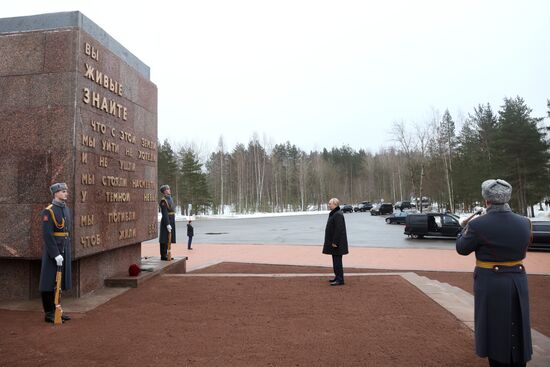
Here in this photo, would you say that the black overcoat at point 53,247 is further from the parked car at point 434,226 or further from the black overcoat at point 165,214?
the parked car at point 434,226

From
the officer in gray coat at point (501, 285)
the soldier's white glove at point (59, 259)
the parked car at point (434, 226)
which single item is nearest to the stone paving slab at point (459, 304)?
the officer in gray coat at point (501, 285)

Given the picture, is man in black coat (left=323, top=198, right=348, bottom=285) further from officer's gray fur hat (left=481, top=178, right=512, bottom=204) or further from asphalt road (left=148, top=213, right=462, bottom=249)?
asphalt road (left=148, top=213, right=462, bottom=249)

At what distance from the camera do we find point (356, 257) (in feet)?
45.1

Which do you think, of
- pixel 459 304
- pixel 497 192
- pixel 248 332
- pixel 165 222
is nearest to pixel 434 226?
pixel 165 222

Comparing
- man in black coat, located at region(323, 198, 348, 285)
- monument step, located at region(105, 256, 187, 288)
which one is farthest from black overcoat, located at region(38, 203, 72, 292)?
man in black coat, located at region(323, 198, 348, 285)

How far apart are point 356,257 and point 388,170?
250ft

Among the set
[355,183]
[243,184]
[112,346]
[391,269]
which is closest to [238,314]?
[112,346]

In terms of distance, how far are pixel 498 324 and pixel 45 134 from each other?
20.3 feet

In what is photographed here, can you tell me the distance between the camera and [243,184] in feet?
231

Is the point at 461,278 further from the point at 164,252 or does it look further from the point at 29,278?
the point at 29,278

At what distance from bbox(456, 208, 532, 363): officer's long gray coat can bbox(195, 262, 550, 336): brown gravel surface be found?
271cm

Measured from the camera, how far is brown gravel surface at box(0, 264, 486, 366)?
12.5ft


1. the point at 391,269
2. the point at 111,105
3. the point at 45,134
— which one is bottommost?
the point at 391,269

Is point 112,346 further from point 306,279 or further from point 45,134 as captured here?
point 306,279
